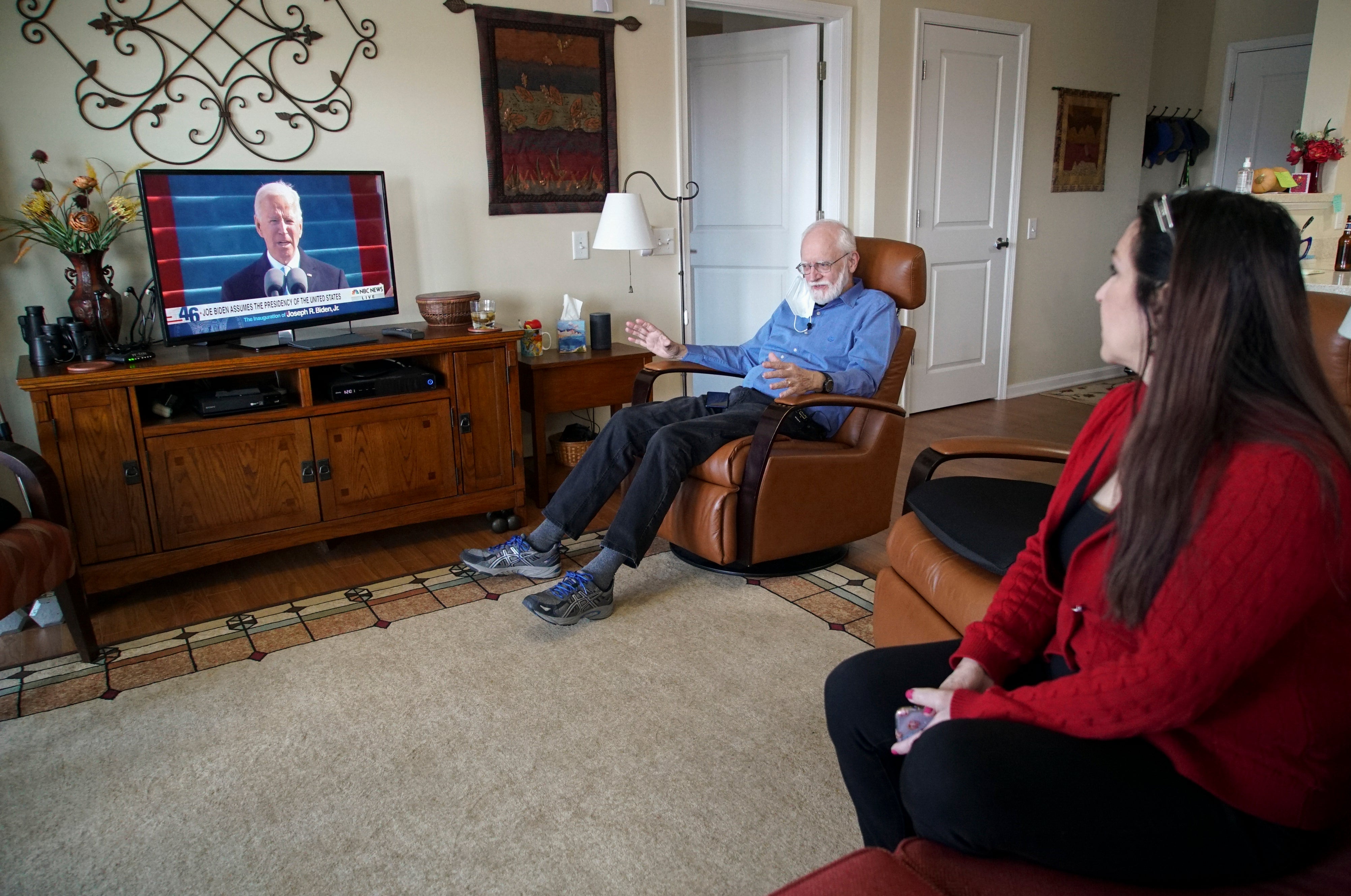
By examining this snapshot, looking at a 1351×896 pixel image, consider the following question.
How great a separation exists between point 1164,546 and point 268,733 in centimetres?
179

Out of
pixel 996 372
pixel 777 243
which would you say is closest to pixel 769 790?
pixel 777 243

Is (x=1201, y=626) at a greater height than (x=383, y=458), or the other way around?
(x=1201, y=626)

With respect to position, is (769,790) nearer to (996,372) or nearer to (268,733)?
(268,733)

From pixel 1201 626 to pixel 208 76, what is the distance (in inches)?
124

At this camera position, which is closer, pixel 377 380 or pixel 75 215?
pixel 75 215

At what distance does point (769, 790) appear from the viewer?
68.6 inches

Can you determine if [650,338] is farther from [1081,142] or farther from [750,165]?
[1081,142]

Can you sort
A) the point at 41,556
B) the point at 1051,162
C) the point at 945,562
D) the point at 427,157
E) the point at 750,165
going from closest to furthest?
the point at 945,562 < the point at 41,556 < the point at 427,157 < the point at 750,165 < the point at 1051,162

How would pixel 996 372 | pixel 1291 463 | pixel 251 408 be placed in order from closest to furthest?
pixel 1291 463 → pixel 251 408 → pixel 996 372

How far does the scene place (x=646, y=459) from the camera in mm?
2566

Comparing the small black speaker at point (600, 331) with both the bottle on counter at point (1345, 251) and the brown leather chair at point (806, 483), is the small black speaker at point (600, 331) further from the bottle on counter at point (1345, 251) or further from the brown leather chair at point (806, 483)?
the bottle on counter at point (1345, 251)

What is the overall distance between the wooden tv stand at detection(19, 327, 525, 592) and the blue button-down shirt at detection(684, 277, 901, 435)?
76 cm

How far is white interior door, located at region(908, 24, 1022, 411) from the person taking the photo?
4.66 metres

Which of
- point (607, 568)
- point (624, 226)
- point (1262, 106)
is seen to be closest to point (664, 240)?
point (624, 226)
